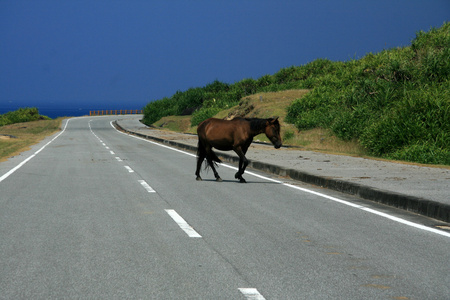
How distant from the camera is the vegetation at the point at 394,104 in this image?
862 inches

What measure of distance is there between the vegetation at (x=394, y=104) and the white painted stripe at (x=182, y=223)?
1342 centimetres

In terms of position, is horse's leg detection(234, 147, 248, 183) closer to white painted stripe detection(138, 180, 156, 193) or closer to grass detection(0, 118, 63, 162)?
white painted stripe detection(138, 180, 156, 193)

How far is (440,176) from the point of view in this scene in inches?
542

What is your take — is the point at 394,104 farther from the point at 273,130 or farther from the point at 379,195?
the point at 379,195

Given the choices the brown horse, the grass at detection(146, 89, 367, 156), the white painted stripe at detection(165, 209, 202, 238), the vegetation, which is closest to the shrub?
the vegetation

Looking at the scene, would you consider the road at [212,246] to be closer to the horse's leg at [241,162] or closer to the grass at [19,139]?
the horse's leg at [241,162]

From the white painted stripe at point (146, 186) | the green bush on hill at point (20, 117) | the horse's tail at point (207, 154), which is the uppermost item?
the horse's tail at point (207, 154)

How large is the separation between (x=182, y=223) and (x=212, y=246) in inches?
63.5

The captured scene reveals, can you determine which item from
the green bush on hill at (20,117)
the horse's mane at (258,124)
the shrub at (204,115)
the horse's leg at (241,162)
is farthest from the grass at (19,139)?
the green bush on hill at (20,117)

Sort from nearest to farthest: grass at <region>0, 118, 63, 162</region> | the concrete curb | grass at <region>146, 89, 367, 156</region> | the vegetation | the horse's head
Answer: the concrete curb
the horse's head
the vegetation
grass at <region>0, 118, 63, 162</region>
grass at <region>146, 89, 367, 156</region>

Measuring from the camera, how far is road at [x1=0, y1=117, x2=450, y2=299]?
4.96m

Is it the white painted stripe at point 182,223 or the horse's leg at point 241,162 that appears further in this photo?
the horse's leg at point 241,162

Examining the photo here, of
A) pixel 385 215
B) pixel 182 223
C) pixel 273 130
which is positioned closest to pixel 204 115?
pixel 273 130

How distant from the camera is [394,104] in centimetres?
2870
